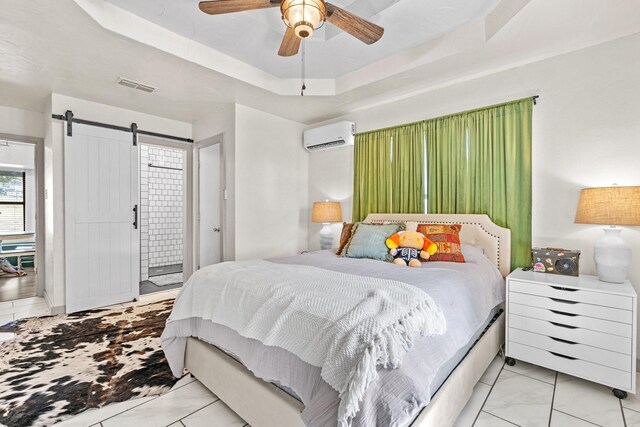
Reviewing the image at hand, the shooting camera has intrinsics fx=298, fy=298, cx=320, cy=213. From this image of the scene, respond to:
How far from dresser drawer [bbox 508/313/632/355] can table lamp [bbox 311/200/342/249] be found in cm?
219

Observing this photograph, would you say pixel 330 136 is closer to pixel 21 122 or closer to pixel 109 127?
pixel 109 127

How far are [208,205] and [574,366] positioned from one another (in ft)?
14.3

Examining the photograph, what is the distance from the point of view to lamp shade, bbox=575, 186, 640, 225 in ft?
6.25

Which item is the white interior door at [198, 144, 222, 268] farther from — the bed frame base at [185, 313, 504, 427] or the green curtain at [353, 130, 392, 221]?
the bed frame base at [185, 313, 504, 427]

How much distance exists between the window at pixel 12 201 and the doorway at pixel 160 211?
3.84 meters

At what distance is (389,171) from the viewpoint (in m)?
3.56

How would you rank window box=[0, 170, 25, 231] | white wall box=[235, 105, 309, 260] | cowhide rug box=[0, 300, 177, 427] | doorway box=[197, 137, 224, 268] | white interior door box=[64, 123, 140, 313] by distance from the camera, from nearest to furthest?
1. cowhide rug box=[0, 300, 177, 427]
2. white interior door box=[64, 123, 140, 313]
3. white wall box=[235, 105, 309, 260]
4. doorway box=[197, 137, 224, 268]
5. window box=[0, 170, 25, 231]

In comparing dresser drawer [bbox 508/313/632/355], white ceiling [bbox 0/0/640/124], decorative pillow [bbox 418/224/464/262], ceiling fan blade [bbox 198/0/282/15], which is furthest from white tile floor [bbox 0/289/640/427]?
white ceiling [bbox 0/0/640/124]

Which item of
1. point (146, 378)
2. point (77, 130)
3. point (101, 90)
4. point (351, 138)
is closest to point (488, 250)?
point (351, 138)

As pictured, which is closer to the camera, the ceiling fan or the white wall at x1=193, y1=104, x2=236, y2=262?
the ceiling fan

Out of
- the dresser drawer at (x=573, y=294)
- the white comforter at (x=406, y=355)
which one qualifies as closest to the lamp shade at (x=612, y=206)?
the dresser drawer at (x=573, y=294)

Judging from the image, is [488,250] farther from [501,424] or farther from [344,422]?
[344,422]

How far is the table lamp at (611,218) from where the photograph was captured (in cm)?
192

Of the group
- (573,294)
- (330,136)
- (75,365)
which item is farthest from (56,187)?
(573,294)
